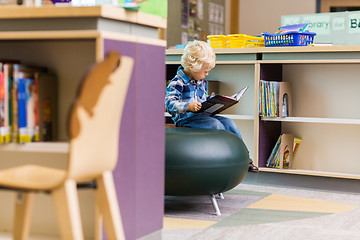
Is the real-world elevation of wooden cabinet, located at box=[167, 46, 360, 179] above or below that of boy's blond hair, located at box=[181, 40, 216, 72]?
below

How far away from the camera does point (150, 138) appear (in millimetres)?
Result: 2455

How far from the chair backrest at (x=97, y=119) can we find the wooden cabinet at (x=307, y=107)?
236cm

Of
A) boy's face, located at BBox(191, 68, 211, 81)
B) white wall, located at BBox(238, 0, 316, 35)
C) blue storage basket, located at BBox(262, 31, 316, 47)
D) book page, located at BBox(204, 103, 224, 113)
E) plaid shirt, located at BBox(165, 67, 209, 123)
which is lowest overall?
book page, located at BBox(204, 103, 224, 113)

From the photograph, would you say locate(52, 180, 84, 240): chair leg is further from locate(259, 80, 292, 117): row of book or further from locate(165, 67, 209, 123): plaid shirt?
locate(259, 80, 292, 117): row of book

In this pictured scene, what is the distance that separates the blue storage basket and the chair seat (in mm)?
2577

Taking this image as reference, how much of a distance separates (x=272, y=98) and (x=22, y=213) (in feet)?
8.33

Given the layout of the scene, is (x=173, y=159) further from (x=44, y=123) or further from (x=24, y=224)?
(x=24, y=224)

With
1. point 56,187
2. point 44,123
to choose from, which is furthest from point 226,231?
point 56,187

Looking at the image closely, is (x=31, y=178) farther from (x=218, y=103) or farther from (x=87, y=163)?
(x=218, y=103)

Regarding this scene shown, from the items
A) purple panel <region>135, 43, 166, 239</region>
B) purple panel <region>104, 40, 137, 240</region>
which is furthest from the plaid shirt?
purple panel <region>104, 40, 137, 240</region>

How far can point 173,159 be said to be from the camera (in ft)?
10.2

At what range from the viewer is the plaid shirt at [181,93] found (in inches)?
147

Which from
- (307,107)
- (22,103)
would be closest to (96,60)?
(22,103)

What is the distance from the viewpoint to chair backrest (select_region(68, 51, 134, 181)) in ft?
5.68
